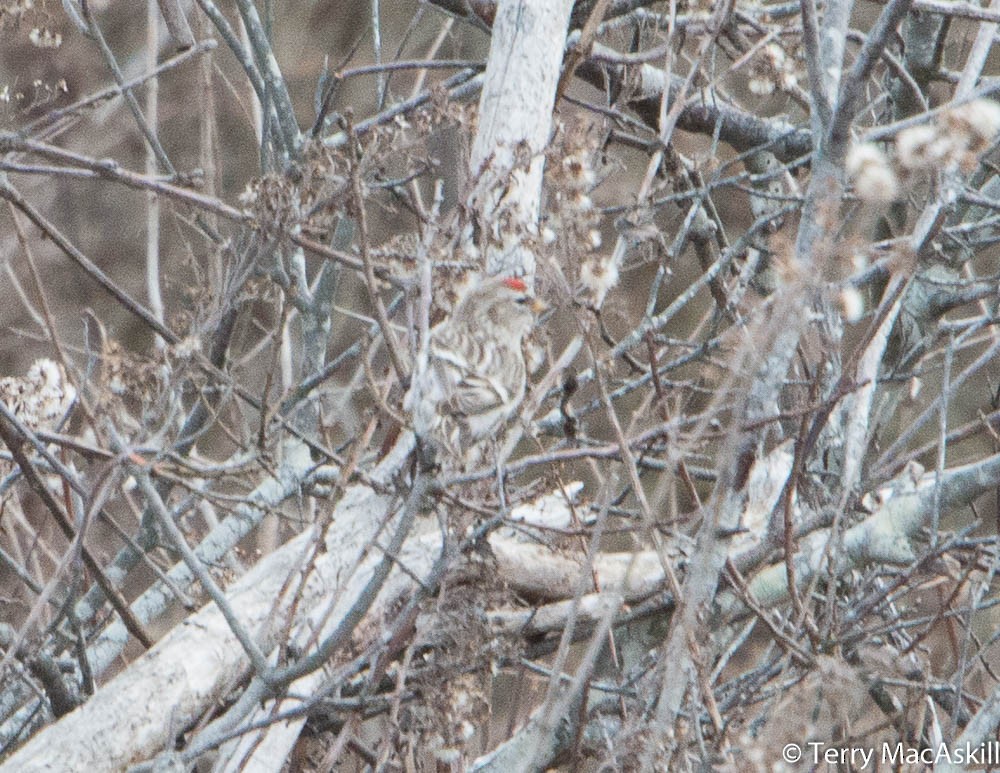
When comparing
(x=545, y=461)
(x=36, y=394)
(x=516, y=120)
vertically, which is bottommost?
(x=36, y=394)

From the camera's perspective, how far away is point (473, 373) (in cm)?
334

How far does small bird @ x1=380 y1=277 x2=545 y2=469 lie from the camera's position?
322 cm

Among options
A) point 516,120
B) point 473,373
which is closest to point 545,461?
point 473,373

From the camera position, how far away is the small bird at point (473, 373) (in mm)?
3225

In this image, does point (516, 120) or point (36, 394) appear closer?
point (516, 120)

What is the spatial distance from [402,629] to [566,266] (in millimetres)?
890

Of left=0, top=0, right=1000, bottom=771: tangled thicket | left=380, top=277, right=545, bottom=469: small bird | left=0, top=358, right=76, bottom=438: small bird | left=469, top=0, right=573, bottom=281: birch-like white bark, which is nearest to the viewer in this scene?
left=0, top=0, right=1000, bottom=771: tangled thicket

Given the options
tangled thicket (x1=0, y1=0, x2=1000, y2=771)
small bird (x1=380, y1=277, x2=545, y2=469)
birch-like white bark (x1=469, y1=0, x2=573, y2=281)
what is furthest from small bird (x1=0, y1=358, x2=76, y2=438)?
birch-like white bark (x1=469, y1=0, x2=573, y2=281)

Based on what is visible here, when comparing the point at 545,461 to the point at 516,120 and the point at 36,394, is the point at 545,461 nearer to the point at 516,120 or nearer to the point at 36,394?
the point at 516,120

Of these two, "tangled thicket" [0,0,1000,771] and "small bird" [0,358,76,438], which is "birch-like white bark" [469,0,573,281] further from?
"small bird" [0,358,76,438]

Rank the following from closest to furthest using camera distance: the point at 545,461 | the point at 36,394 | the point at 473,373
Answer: the point at 545,461
the point at 473,373
the point at 36,394

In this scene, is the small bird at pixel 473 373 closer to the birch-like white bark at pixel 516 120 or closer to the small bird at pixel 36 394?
the birch-like white bark at pixel 516 120

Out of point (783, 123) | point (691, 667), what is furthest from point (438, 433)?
point (783, 123)

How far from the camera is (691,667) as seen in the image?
3.36 meters
